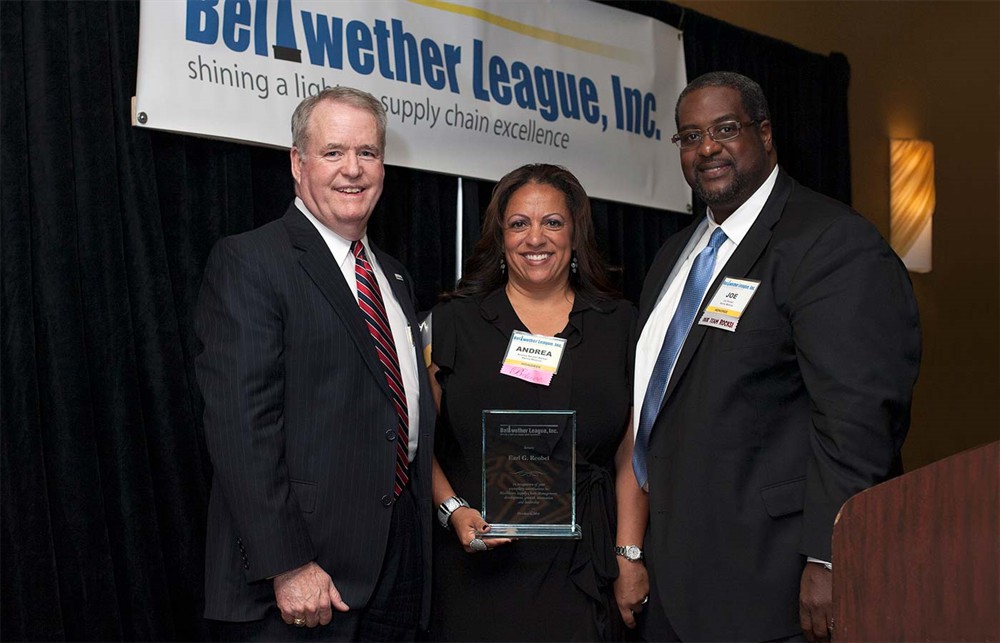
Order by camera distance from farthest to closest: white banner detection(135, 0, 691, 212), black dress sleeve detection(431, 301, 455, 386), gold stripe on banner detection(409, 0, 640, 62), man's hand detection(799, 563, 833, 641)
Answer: gold stripe on banner detection(409, 0, 640, 62) < white banner detection(135, 0, 691, 212) < black dress sleeve detection(431, 301, 455, 386) < man's hand detection(799, 563, 833, 641)

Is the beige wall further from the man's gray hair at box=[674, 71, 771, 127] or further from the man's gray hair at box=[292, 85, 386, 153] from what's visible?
the man's gray hair at box=[292, 85, 386, 153]

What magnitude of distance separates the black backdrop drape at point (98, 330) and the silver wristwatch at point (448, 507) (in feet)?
2.44

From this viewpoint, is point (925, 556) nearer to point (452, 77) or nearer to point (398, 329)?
point (398, 329)

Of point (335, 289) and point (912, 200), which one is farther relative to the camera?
point (912, 200)

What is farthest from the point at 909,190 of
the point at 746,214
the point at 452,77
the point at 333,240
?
the point at 333,240

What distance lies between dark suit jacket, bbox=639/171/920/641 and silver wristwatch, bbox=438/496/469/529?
1.67ft

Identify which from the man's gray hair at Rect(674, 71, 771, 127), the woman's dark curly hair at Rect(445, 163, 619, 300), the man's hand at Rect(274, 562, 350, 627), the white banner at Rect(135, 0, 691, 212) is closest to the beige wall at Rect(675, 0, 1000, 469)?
the white banner at Rect(135, 0, 691, 212)

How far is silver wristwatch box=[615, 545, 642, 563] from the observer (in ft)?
7.99

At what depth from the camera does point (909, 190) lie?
5.49m

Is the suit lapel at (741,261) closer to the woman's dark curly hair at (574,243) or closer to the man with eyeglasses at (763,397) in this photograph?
the man with eyeglasses at (763,397)

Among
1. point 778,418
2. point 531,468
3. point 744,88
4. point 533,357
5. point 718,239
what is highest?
point 744,88

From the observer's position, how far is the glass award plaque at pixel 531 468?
2.28 meters

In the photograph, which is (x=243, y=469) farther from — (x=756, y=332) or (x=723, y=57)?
(x=723, y=57)

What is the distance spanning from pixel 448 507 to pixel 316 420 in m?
0.50
